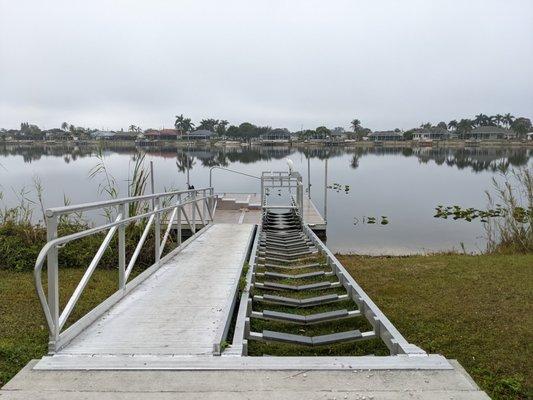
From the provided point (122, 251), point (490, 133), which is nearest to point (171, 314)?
point (122, 251)

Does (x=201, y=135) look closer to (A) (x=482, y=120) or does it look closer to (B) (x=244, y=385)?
(A) (x=482, y=120)

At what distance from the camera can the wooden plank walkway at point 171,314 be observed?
3320 mm

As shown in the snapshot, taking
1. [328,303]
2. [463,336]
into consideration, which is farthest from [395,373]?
[328,303]

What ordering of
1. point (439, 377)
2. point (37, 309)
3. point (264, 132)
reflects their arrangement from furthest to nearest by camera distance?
point (264, 132) < point (37, 309) < point (439, 377)

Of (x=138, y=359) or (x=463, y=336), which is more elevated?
(x=138, y=359)

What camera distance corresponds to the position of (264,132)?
137 meters

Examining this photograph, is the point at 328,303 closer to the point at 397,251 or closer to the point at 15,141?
the point at 397,251

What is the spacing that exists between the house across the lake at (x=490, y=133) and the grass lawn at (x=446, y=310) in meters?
120

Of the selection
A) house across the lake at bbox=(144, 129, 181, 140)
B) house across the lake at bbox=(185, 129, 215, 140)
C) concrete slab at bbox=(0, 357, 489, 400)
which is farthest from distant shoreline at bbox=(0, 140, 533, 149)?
concrete slab at bbox=(0, 357, 489, 400)

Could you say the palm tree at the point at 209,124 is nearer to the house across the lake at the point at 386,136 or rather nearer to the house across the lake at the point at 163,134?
the house across the lake at the point at 163,134

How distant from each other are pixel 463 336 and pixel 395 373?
6.85 ft

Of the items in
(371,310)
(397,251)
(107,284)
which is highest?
(371,310)

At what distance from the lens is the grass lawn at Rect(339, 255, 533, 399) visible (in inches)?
151

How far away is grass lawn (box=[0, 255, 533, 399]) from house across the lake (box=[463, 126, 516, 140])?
393 ft
